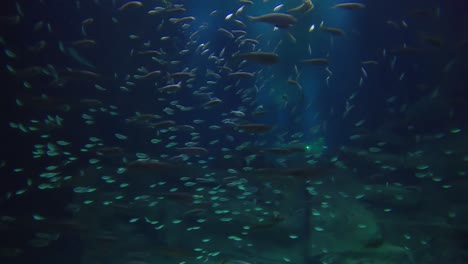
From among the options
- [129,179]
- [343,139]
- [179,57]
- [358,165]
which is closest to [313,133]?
[343,139]

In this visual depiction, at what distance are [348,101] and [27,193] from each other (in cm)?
987

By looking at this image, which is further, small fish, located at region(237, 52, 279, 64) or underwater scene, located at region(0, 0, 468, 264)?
underwater scene, located at region(0, 0, 468, 264)

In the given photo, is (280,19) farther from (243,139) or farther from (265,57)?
(243,139)

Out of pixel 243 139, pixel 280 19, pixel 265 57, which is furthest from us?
pixel 243 139

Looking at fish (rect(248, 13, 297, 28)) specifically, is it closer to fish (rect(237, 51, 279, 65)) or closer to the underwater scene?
fish (rect(237, 51, 279, 65))

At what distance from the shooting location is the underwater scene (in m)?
10.6

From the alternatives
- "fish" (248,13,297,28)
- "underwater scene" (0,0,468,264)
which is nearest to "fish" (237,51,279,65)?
"fish" (248,13,297,28)

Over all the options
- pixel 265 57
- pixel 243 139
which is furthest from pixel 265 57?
pixel 243 139

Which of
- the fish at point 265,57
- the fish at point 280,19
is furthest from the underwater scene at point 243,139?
the fish at point 265,57

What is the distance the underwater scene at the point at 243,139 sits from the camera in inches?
419

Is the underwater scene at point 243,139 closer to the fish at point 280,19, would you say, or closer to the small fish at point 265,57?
the fish at point 280,19

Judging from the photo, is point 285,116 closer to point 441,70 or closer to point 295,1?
point 295,1

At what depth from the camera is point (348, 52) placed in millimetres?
11695

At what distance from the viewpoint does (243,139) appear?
12508mm
